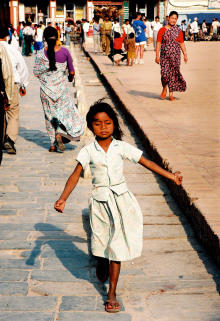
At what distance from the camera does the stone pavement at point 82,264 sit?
10.7ft

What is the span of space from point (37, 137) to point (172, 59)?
366 centimetres

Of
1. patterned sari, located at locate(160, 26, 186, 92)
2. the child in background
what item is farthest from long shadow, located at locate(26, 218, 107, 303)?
the child in background

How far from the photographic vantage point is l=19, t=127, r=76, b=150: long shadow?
8.16 meters

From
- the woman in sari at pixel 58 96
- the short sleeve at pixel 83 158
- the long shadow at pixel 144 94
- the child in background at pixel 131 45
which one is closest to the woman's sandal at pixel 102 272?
the short sleeve at pixel 83 158

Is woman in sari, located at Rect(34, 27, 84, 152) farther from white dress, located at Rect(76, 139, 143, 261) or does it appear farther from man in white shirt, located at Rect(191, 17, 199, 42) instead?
man in white shirt, located at Rect(191, 17, 199, 42)

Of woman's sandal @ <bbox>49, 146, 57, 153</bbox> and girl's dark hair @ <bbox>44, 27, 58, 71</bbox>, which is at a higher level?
girl's dark hair @ <bbox>44, 27, 58, 71</bbox>

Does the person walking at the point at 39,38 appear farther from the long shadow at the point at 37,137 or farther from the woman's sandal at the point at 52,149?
the woman's sandal at the point at 52,149

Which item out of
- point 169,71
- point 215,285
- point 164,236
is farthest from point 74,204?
point 169,71

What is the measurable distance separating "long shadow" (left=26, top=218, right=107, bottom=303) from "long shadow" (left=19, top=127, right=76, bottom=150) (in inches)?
136

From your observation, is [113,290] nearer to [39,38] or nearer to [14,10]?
[39,38]

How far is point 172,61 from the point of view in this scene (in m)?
11.0

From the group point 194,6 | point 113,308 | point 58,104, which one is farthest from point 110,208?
point 194,6

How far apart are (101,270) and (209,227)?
910 mm

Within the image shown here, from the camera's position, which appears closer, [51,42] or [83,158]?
[83,158]
